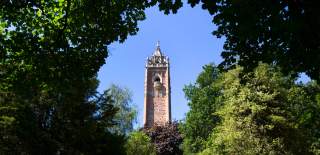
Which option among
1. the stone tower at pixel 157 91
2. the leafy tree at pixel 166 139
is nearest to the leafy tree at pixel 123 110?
the leafy tree at pixel 166 139

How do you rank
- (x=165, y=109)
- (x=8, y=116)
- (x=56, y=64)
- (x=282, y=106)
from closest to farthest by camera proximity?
(x=56, y=64)
(x=8, y=116)
(x=282, y=106)
(x=165, y=109)

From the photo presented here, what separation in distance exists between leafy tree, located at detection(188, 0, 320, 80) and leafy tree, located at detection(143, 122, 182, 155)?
44.1 m

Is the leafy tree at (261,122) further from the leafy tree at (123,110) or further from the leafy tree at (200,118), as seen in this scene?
the leafy tree at (123,110)

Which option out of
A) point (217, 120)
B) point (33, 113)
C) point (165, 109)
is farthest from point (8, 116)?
point (165, 109)

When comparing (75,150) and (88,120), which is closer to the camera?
(75,150)

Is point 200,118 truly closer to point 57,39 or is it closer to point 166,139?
point 166,139

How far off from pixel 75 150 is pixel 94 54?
1237 centimetres

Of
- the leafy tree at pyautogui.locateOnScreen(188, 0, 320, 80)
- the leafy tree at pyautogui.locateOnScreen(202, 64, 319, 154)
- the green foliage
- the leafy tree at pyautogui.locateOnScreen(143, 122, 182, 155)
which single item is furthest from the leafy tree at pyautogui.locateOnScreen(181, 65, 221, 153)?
the leafy tree at pyautogui.locateOnScreen(188, 0, 320, 80)

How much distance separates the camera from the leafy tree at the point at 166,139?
172ft

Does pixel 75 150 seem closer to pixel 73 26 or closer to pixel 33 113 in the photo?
pixel 33 113

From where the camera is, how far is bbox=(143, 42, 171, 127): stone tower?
74500 mm

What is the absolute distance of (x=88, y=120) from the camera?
24500mm

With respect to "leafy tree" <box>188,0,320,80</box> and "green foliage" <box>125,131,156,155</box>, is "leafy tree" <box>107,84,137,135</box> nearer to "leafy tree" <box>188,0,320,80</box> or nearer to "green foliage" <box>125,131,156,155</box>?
"green foliage" <box>125,131,156,155</box>

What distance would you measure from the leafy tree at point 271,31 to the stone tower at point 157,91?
210ft
